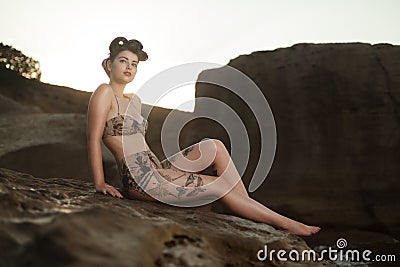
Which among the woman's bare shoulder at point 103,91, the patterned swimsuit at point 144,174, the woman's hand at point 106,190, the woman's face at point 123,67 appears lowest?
the woman's hand at point 106,190

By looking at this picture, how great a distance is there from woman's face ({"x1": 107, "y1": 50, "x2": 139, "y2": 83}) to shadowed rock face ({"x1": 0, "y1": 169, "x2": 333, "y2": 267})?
0.90 meters

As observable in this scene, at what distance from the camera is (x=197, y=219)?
6.61ft

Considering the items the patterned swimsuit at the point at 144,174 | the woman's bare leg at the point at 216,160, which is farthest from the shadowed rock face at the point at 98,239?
the woman's bare leg at the point at 216,160

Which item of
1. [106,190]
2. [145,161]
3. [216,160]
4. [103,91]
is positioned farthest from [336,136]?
[106,190]

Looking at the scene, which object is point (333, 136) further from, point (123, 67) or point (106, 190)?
point (106, 190)

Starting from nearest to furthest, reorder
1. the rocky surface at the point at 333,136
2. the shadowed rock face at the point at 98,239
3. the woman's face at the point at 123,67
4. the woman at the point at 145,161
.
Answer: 1. the shadowed rock face at the point at 98,239
2. the woman at the point at 145,161
3. the woman's face at the point at 123,67
4. the rocky surface at the point at 333,136

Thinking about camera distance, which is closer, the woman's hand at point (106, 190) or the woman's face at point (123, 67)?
the woman's hand at point (106, 190)

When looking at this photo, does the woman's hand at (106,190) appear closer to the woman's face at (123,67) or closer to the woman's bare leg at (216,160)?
the woman's bare leg at (216,160)

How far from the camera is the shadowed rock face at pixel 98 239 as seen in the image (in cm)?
105

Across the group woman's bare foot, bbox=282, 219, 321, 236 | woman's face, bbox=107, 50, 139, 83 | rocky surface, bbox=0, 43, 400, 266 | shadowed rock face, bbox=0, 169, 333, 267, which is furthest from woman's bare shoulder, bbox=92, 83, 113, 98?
rocky surface, bbox=0, 43, 400, 266

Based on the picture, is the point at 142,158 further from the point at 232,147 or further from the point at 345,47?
the point at 345,47

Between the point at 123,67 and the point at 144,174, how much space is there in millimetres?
662

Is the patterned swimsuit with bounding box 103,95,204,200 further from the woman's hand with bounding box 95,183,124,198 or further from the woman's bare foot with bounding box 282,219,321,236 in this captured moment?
the woman's bare foot with bounding box 282,219,321,236

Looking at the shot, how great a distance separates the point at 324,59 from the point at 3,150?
6.41 metres
